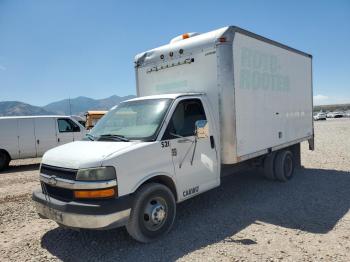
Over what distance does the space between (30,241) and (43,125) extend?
9124 mm

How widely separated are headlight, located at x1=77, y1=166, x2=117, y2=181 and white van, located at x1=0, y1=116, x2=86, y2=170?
10021mm

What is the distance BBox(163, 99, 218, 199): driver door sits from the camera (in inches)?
191

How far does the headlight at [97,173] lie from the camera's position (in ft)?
12.8

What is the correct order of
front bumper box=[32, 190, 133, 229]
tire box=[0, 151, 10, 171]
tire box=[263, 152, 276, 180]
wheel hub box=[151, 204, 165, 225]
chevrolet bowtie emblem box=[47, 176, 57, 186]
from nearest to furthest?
1. front bumper box=[32, 190, 133, 229]
2. chevrolet bowtie emblem box=[47, 176, 57, 186]
3. wheel hub box=[151, 204, 165, 225]
4. tire box=[263, 152, 276, 180]
5. tire box=[0, 151, 10, 171]

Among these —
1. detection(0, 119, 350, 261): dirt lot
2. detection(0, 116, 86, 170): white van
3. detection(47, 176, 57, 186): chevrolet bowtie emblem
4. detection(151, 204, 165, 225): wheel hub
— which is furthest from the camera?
detection(0, 116, 86, 170): white van

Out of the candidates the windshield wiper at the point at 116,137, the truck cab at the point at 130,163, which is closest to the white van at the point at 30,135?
the truck cab at the point at 130,163

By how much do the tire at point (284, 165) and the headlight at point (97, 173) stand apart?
5279mm

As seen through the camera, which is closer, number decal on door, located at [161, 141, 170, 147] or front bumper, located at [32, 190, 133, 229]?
front bumper, located at [32, 190, 133, 229]

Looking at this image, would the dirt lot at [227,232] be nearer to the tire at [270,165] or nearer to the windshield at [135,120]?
the tire at [270,165]

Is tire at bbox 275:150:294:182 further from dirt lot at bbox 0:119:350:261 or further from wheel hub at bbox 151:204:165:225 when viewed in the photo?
wheel hub at bbox 151:204:165:225

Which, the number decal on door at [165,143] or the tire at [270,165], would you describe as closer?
the number decal on door at [165,143]

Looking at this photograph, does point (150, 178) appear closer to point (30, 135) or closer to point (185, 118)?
point (185, 118)

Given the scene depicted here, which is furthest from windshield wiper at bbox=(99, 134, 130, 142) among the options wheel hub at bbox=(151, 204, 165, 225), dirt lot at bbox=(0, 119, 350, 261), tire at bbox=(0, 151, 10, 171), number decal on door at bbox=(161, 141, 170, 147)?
tire at bbox=(0, 151, 10, 171)

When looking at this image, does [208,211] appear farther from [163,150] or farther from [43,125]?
[43,125]
